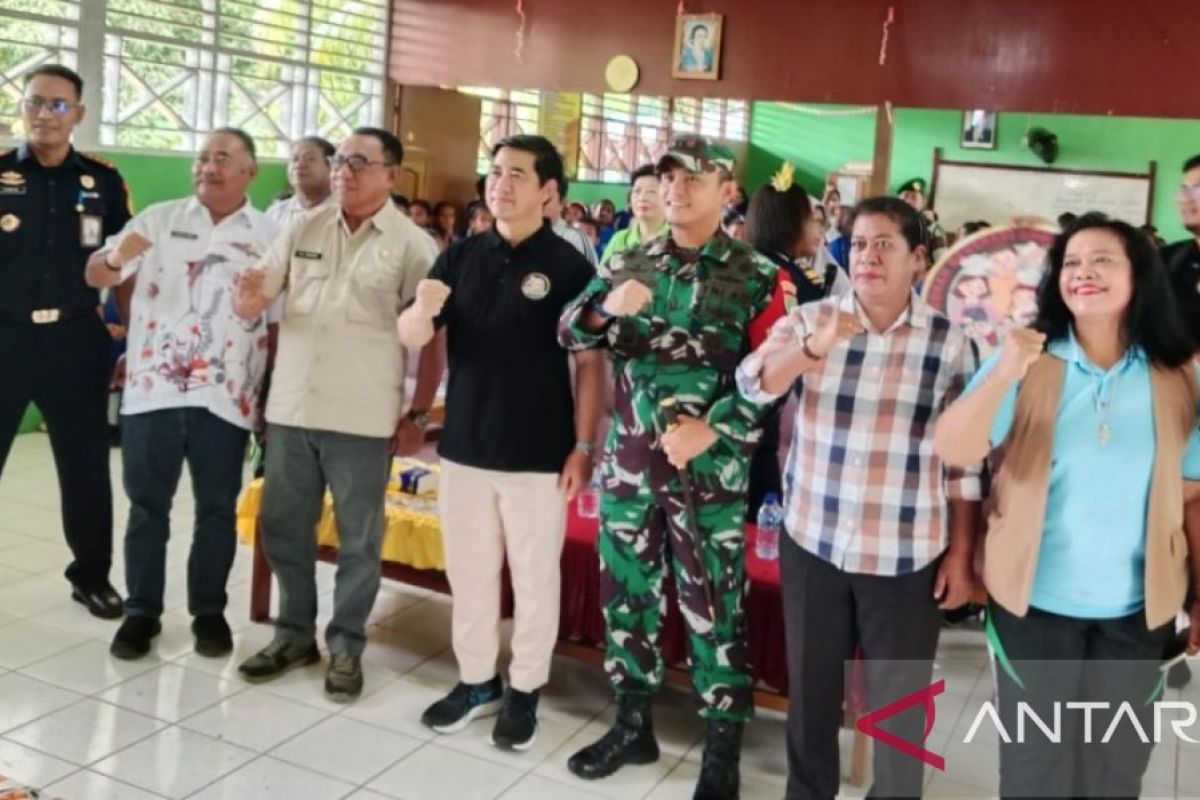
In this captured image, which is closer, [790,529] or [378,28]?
[790,529]

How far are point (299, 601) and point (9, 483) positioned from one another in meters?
2.49

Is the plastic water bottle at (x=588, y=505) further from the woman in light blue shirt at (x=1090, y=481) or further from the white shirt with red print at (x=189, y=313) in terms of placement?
the woman in light blue shirt at (x=1090, y=481)

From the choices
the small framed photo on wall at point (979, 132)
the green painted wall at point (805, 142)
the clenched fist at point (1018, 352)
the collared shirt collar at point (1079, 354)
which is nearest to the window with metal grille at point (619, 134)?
the green painted wall at point (805, 142)

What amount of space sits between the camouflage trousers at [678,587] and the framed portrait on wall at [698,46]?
4979 millimetres

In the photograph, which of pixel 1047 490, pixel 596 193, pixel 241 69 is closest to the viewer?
pixel 1047 490

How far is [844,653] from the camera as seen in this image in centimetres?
245

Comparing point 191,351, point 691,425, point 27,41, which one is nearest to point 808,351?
point 691,425

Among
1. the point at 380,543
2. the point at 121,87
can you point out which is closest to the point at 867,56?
the point at 121,87

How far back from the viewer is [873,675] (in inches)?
93.7

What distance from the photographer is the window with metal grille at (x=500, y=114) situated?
888 centimetres

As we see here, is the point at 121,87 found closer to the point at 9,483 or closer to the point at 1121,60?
the point at 9,483

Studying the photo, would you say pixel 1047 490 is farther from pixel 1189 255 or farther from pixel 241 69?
pixel 241 69

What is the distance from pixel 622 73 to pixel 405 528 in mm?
4610

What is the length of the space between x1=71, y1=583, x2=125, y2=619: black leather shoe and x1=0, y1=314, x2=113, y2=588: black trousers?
3 cm
